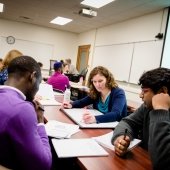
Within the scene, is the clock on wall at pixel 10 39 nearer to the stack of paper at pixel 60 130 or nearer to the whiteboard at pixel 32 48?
the whiteboard at pixel 32 48

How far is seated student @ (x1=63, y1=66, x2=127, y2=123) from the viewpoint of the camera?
2.13 m

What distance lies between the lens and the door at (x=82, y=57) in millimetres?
8508

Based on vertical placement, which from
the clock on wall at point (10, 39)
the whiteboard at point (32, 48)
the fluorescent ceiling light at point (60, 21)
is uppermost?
the fluorescent ceiling light at point (60, 21)

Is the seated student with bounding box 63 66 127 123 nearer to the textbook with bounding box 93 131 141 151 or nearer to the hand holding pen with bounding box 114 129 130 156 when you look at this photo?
the textbook with bounding box 93 131 141 151

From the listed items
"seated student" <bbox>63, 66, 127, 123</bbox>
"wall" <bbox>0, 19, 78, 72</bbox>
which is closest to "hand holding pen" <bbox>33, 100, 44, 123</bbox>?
"seated student" <bbox>63, 66, 127, 123</bbox>

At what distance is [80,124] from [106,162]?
61 centimetres

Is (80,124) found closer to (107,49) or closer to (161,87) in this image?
(161,87)

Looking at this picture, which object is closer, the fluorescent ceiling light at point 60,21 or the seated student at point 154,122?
the seated student at point 154,122

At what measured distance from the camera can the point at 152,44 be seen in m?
5.04

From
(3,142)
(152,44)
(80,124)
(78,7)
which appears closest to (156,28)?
(152,44)

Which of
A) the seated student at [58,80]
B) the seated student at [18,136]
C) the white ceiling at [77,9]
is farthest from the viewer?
the white ceiling at [77,9]

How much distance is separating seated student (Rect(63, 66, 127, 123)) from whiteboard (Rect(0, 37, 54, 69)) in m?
6.64

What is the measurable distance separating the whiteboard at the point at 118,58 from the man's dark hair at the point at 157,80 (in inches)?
182

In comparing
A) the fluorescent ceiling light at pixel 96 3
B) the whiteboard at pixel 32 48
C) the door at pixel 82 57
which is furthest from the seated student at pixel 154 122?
the whiteboard at pixel 32 48
